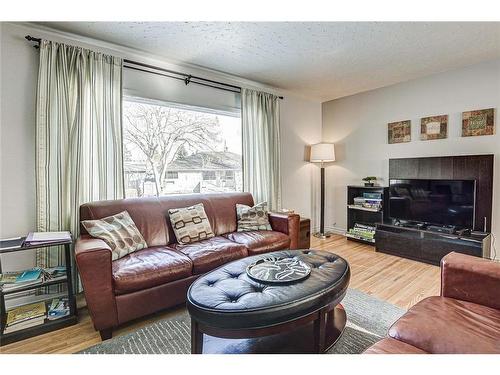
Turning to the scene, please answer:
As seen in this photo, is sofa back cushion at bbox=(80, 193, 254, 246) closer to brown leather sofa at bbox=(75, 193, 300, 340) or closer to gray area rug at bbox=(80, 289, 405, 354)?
brown leather sofa at bbox=(75, 193, 300, 340)

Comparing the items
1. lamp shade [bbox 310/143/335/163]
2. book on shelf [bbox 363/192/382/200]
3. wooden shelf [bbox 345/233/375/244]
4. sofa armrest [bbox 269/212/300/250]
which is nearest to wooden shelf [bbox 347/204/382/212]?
book on shelf [bbox 363/192/382/200]

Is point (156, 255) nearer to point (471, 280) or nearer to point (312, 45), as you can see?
point (471, 280)

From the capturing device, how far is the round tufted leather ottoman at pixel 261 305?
4.01 ft

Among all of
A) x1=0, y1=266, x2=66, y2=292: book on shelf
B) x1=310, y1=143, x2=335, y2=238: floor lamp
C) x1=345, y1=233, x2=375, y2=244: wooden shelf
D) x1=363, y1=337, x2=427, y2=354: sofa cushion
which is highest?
x1=310, y1=143, x2=335, y2=238: floor lamp

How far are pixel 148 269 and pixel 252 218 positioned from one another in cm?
139

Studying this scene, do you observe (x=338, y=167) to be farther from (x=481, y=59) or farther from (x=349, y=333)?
(x=349, y=333)

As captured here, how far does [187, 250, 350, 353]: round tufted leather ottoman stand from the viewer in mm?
1224

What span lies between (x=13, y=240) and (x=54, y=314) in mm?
635

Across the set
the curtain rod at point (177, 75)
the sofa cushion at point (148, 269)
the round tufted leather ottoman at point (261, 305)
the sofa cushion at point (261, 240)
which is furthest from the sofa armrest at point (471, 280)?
the curtain rod at point (177, 75)

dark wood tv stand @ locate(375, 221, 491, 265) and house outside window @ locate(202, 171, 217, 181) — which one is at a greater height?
house outside window @ locate(202, 171, 217, 181)

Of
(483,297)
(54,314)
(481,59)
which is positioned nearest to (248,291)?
(483,297)

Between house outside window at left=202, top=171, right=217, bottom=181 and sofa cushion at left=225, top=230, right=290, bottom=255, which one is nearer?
sofa cushion at left=225, top=230, right=290, bottom=255

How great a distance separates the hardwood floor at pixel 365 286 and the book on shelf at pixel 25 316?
0.11 metres

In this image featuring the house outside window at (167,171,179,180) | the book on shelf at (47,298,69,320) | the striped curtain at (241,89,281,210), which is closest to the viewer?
the book on shelf at (47,298,69,320)
